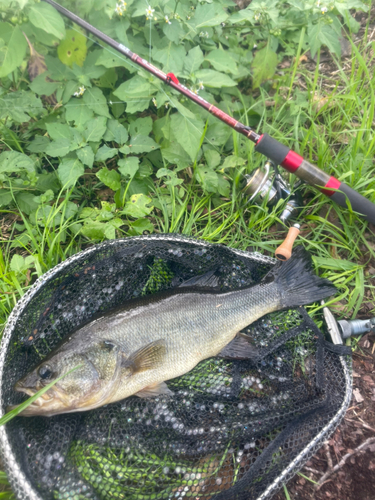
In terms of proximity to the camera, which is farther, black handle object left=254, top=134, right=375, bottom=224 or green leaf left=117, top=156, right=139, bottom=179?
green leaf left=117, top=156, right=139, bottom=179

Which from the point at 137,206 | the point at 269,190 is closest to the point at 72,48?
the point at 137,206

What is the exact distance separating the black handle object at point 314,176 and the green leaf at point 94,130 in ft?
4.52

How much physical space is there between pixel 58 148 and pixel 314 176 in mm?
2285

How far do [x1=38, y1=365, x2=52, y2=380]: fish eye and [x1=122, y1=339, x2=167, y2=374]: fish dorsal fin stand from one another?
1.58 feet

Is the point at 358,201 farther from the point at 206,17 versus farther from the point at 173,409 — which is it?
the point at 173,409

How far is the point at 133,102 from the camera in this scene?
2768mm

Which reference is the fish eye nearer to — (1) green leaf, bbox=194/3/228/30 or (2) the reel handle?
(2) the reel handle

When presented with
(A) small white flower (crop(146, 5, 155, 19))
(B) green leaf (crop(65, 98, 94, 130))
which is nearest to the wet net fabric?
(B) green leaf (crop(65, 98, 94, 130))

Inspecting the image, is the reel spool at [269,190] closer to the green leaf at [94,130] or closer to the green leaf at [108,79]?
the green leaf at [94,130]

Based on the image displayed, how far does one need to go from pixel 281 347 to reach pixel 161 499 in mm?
1352

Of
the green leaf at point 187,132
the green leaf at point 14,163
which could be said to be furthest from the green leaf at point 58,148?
the green leaf at point 187,132

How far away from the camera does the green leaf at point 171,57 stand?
8.76 feet

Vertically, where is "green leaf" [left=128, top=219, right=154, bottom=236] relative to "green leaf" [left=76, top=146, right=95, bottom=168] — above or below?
below

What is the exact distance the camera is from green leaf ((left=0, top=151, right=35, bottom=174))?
2.81 metres
